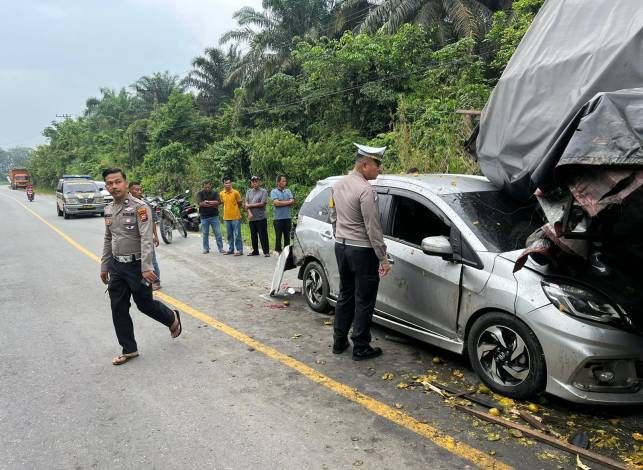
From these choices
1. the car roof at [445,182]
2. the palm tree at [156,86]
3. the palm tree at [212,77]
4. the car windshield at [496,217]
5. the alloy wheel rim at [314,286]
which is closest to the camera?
the car windshield at [496,217]

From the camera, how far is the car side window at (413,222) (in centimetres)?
468

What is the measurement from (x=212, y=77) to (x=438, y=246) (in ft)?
125

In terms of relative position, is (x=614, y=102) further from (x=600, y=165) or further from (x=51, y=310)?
(x=51, y=310)

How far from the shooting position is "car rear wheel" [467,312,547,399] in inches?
141

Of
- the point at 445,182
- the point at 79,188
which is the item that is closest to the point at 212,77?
the point at 79,188

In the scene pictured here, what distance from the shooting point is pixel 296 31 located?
91.7ft

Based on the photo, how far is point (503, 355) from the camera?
379 cm

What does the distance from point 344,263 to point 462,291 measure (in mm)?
1066

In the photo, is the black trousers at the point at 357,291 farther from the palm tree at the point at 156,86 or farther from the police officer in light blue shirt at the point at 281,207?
the palm tree at the point at 156,86

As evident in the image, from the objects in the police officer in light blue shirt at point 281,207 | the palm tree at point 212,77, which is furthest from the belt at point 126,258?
the palm tree at point 212,77

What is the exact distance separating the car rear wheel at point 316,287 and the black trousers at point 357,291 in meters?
1.15

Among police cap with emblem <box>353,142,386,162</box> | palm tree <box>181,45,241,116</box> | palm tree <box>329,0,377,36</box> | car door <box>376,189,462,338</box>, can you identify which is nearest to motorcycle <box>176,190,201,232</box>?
car door <box>376,189,462,338</box>

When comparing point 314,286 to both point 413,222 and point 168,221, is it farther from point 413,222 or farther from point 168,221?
point 168,221

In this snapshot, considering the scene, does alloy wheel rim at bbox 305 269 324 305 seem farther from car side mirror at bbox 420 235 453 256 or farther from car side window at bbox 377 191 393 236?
car side mirror at bbox 420 235 453 256
